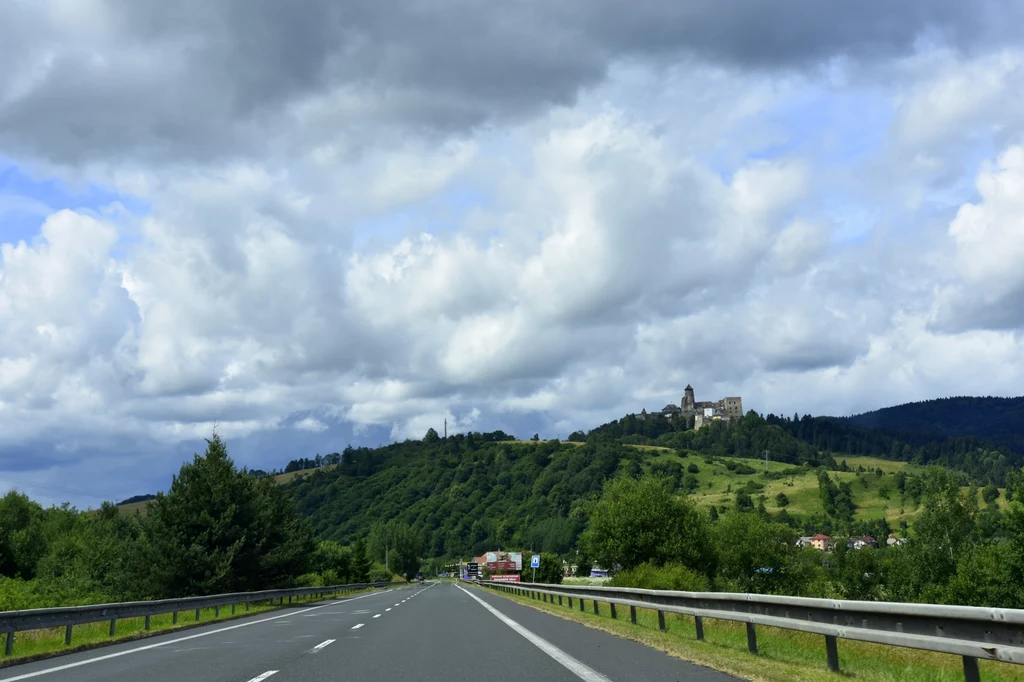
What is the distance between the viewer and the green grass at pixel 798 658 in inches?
380

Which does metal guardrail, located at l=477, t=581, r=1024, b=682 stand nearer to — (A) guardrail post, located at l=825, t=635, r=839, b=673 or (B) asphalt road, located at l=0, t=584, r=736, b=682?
(A) guardrail post, located at l=825, t=635, r=839, b=673

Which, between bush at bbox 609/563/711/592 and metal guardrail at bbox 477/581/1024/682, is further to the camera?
bush at bbox 609/563/711/592

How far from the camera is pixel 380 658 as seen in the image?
12523 mm

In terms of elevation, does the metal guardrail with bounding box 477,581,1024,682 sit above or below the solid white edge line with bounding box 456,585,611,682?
above

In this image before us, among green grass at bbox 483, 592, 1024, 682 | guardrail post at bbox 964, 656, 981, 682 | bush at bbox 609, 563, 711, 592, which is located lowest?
bush at bbox 609, 563, 711, 592

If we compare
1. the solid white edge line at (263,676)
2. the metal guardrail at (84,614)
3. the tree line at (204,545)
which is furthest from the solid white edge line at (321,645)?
the tree line at (204,545)

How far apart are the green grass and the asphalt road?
1.60 feet

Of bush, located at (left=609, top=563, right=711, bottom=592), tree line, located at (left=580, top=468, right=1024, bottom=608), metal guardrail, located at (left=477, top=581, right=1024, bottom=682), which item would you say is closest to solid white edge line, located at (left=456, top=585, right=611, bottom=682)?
metal guardrail, located at (left=477, top=581, right=1024, bottom=682)

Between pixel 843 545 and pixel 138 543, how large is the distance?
8485cm

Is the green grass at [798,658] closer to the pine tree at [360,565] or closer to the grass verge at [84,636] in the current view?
the grass verge at [84,636]

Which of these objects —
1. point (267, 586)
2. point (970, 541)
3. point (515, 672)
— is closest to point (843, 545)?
point (970, 541)

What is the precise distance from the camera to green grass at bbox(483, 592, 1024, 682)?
9.66 m

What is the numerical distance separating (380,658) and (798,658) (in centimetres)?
602

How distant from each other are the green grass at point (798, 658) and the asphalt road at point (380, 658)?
49cm
